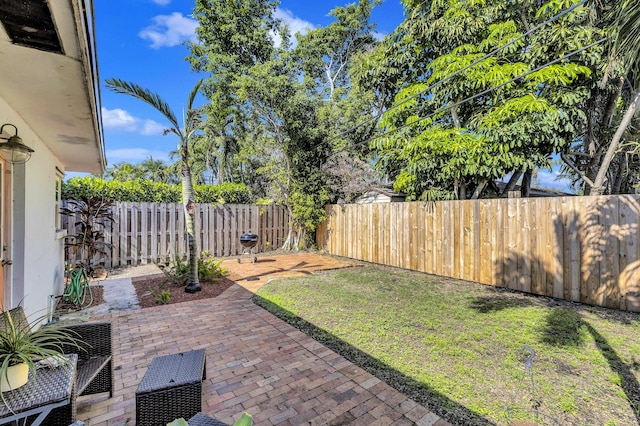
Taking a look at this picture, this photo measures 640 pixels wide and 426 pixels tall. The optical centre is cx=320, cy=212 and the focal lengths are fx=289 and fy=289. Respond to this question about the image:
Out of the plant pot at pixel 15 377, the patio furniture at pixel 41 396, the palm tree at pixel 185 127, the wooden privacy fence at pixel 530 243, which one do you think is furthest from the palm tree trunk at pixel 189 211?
the wooden privacy fence at pixel 530 243

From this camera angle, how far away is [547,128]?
6.62 metres

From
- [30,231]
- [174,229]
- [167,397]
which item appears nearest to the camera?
[167,397]

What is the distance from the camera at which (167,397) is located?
78.1 inches

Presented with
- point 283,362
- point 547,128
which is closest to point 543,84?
point 547,128

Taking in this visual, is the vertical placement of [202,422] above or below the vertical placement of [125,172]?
below

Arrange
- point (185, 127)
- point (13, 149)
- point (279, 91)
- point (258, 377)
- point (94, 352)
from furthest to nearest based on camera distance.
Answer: point (279, 91) < point (185, 127) < point (258, 377) < point (13, 149) < point (94, 352)

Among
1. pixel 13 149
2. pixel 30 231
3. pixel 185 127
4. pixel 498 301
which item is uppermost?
pixel 185 127

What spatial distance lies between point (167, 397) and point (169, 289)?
4521mm

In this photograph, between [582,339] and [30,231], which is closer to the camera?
[30,231]

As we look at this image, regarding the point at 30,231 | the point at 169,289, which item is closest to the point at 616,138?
the point at 169,289

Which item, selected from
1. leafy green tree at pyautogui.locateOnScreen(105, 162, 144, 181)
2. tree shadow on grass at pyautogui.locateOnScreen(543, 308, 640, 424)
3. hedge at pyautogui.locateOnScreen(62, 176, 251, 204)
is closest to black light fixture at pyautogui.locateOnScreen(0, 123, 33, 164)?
hedge at pyautogui.locateOnScreen(62, 176, 251, 204)

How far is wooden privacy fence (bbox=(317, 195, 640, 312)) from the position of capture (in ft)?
15.3

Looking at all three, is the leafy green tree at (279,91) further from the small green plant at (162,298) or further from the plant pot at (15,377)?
the plant pot at (15,377)

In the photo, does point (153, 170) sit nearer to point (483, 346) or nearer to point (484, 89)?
point (484, 89)
